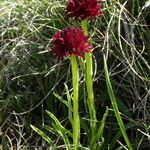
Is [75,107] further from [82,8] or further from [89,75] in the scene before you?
[82,8]

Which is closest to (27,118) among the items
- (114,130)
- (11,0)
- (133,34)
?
(114,130)

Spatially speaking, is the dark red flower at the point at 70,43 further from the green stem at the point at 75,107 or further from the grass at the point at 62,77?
the grass at the point at 62,77

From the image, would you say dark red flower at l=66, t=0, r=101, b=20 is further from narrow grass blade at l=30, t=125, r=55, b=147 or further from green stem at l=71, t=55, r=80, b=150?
narrow grass blade at l=30, t=125, r=55, b=147

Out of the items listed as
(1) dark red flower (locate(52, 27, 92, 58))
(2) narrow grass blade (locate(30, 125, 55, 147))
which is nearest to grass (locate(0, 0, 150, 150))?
(2) narrow grass blade (locate(30, 125, 55, 147))

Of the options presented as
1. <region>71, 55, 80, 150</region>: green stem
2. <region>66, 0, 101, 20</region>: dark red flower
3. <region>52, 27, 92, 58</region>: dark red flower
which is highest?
<region>66, 0, 101, 20</region>: dark red flower

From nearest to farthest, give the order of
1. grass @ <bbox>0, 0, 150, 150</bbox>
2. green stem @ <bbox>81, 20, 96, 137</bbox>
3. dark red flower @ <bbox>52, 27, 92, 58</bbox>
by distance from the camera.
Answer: dark red flower @ <bbox>52, 27, 92, 58</bbox> < green stem @ <bbox>81, 20, 96, 137</bbox> < grass @ <bbox>0, 0, 150, 150</bbox>

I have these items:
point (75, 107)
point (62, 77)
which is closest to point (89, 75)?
point (75, 107)

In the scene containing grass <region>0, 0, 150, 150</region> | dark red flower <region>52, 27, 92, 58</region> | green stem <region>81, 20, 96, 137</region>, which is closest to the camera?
dark red flower <region>52, 27, 92, 58</region>
